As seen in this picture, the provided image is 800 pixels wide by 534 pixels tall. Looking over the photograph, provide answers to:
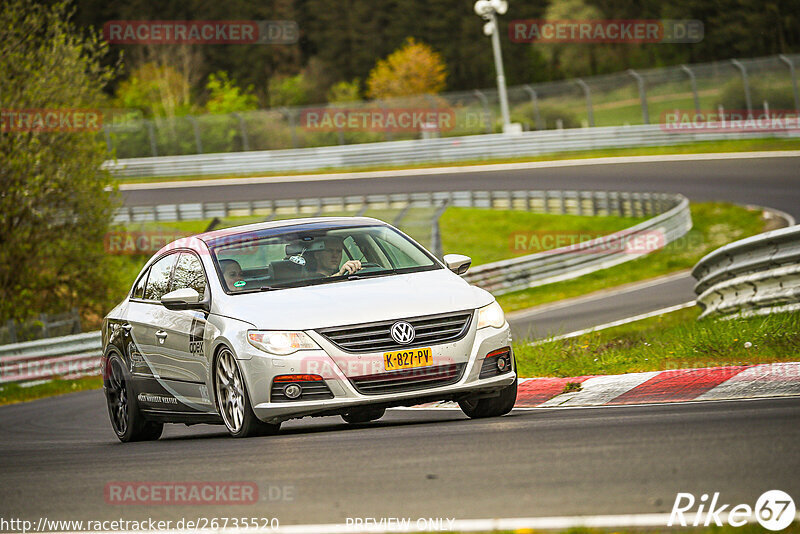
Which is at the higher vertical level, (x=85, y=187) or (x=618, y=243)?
(x=85, y=187)

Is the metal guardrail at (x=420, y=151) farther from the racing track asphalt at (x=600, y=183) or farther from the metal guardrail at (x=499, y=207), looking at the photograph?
the metal guardrail at (x=499, y=207)

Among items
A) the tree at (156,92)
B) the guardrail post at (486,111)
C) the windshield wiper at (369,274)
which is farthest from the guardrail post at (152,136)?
the windshield wiper at (369,274)

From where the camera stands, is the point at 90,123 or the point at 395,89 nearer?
the point at 90,123

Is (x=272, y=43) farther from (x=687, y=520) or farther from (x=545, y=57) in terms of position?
(x=687, y=520)

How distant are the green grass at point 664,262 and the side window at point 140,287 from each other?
52.9 ft

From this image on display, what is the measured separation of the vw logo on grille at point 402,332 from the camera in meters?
8.00

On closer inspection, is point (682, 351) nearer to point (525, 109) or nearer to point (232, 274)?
point (232, 274)

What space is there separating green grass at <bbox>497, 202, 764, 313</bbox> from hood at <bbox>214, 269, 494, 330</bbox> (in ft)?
57.4

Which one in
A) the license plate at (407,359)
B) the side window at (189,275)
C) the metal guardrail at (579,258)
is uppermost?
the side window at (189,275)

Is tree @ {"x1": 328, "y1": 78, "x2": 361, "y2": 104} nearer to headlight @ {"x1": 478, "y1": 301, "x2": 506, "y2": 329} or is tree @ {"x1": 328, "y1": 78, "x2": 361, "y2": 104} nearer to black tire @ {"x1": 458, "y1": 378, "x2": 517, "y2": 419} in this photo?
black tire @ {"x1": 458, "y1": 378, "x2": 517, "y2": 419}

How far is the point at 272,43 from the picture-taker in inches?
4242

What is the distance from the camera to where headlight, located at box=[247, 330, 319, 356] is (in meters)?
8.00

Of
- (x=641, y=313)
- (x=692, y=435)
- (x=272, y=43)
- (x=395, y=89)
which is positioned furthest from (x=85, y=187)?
(x=272, y=43)

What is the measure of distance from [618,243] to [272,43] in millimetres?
83127
